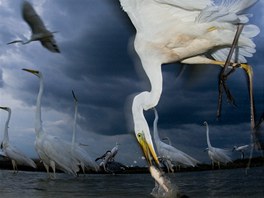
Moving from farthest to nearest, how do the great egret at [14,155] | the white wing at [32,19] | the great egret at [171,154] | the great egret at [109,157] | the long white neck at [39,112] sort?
the great egret at [109,157], the great egret at [171,154], the great egret at [14,155], the long white neck at [39,112], the white wing at [32,19]

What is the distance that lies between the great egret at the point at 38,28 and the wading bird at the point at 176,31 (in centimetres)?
223

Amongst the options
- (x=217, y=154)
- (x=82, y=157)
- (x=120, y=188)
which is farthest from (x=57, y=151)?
(x=217, y=154)

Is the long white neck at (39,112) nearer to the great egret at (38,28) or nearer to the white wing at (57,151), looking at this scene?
the white wing at (57,151)

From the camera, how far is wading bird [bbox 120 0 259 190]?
4.40 metres

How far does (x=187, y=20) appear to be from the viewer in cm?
462

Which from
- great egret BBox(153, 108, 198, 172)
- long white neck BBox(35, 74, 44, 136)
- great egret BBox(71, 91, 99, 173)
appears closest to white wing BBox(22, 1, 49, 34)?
long white neck BBox(35, 74, 44, 136)

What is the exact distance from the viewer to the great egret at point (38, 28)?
21.7ft

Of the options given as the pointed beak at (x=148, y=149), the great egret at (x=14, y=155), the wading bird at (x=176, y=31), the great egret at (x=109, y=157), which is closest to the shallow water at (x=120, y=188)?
the pointed beak at (x=148, y=149)

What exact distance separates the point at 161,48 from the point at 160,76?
1.00 ft

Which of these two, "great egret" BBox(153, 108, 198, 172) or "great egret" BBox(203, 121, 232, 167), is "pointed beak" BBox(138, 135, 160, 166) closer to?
"great egret" BBox(153, 108, 198, 172)

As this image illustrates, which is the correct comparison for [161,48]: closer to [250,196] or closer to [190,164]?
[250,196]

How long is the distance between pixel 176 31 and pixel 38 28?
9.78 feet

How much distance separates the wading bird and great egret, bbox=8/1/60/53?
223 cm

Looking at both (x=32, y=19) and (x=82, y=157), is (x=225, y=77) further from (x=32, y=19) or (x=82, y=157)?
(x=82, y=157)
